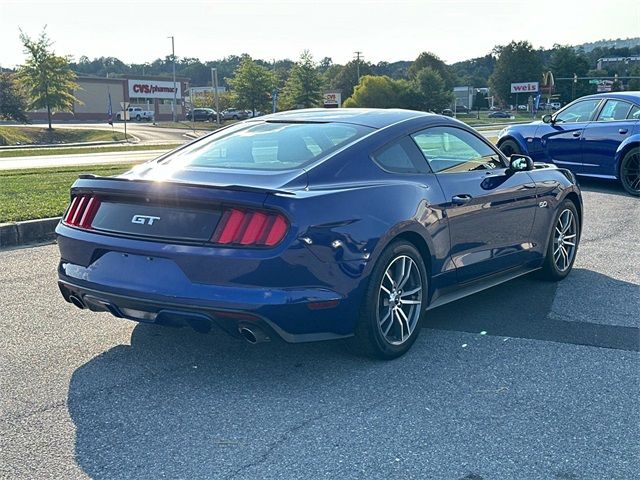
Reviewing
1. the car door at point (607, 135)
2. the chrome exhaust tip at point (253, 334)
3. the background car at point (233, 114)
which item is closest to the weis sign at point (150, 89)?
the background car at point (233, 114)

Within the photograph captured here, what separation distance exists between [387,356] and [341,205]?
0.96m

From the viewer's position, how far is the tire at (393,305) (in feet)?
13.0

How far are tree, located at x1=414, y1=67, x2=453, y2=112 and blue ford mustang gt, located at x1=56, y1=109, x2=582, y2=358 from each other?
79.2 metres

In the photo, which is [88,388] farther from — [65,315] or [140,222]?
[65,315]

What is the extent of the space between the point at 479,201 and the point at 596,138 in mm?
7485

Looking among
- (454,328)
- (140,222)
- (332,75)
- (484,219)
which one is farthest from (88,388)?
(332,75)

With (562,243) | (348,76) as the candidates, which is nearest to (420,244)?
(562,243)

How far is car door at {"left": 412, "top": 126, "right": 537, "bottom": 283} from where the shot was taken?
4.69 meters

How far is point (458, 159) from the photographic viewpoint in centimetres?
495

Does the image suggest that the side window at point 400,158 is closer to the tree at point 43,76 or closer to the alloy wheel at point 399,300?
the alloy wheel at point 399,300

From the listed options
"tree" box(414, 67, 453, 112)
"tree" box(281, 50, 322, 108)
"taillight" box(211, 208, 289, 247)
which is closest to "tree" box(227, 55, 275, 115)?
"tree" box(281, 50, 322, 108)

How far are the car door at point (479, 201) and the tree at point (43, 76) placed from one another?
164 feet

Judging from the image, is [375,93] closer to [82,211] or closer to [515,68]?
[515,68]

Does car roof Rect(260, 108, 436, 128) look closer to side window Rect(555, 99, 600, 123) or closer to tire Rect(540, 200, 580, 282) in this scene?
tire Rect(540, 200, 580, 282)
